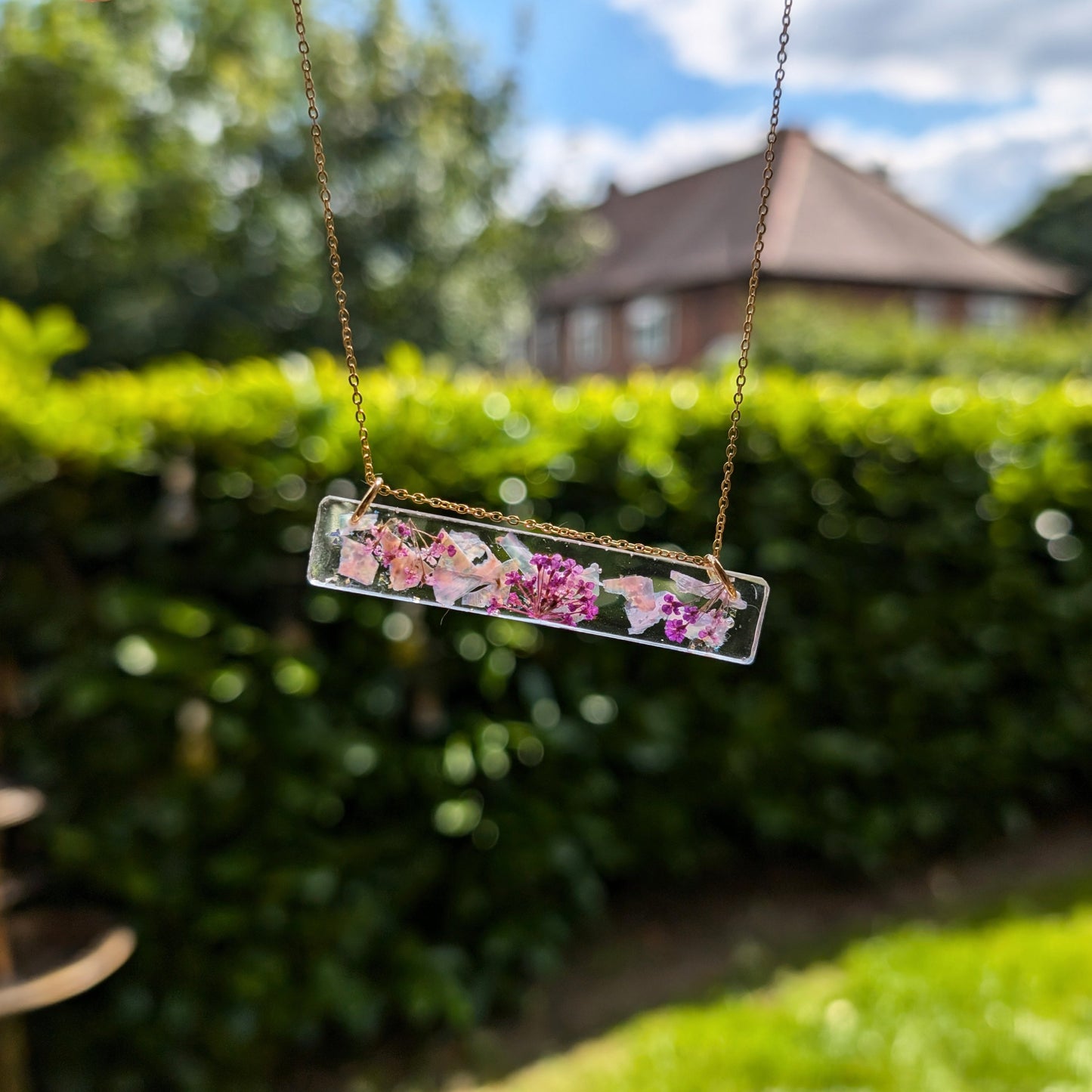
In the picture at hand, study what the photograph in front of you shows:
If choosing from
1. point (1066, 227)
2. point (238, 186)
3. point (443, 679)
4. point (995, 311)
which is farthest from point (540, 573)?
point (1066, 227)

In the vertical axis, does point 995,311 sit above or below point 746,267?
above

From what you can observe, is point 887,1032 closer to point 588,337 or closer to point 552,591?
point 552,591

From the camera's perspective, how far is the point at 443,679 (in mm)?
3285

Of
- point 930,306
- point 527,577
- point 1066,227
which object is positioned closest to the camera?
point 527,577

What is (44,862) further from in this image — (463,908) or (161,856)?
(463,908)

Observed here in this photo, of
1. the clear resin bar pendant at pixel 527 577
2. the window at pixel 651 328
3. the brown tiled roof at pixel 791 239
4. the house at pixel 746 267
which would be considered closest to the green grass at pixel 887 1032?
the clear resin bar pendant at pixel 527 577

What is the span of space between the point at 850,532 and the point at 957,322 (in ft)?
79.8

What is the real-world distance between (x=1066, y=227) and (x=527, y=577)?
39.5 meters

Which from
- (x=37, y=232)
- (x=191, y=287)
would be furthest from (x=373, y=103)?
(x=37, y=232)

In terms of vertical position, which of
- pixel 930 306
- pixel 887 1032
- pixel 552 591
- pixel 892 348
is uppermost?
pixel 930 306

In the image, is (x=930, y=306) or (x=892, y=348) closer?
(x=892, y=348)

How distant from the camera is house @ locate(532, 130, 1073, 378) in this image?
21.3 m

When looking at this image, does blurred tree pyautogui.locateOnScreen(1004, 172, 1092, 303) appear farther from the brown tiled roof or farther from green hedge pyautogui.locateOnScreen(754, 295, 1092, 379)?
green hedge pyautogui.locateOnScreen(754, 295, 1092, 379)

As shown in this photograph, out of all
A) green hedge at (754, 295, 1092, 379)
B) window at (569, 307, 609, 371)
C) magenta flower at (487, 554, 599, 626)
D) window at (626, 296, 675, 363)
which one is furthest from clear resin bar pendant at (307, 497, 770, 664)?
window at (569, 307, 609, 371)
